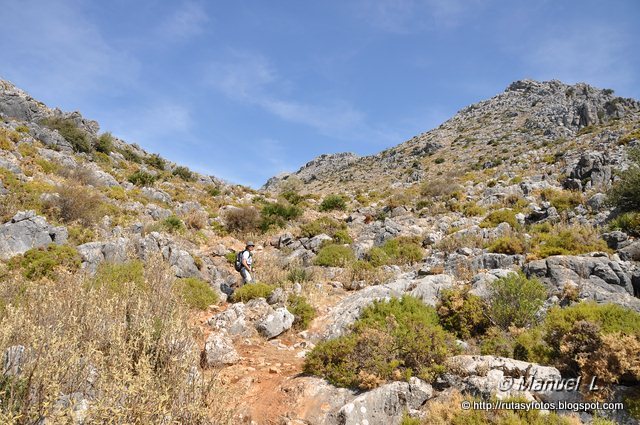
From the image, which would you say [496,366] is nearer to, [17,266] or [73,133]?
[17,266]

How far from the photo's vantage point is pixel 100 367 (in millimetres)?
3752

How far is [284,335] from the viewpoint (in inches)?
331

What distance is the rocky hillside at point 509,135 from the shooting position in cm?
3077

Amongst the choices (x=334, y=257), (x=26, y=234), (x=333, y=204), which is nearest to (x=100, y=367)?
(x=26, y=234)

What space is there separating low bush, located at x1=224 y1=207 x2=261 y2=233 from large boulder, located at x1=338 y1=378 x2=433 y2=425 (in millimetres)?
13517

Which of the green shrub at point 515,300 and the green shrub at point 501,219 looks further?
the green shrub at point 501,219

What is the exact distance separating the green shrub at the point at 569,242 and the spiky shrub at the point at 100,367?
30.3 ft

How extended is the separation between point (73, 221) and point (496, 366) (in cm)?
1342

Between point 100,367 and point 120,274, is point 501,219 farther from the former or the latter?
point 100,367

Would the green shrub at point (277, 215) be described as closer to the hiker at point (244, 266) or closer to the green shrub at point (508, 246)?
the hiker at point (244, 266)

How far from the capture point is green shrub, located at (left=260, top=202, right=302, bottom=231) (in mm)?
18719

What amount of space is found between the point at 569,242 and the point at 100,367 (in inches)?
448

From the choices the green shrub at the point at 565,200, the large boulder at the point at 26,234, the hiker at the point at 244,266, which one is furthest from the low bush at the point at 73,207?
the green shrub at the point at 565,200

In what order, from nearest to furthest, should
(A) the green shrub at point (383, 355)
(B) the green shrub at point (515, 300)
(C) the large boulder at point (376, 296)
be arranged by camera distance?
(A) the green shrub at point (383, 355), (B) the green shrub at point (515, 300), (C) the large boulder at point (376, 296)
